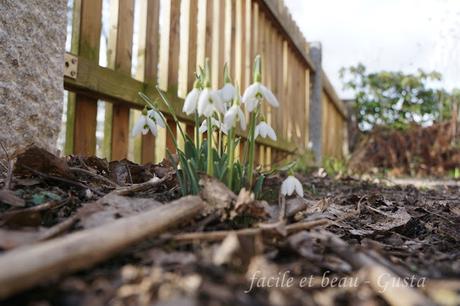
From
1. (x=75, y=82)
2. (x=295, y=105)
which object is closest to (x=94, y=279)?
(x=75, y=82)

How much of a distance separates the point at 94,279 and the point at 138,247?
0.46 feet

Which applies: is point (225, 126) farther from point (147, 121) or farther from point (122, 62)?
point (122, 62)

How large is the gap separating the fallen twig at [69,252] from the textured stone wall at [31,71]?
99cm

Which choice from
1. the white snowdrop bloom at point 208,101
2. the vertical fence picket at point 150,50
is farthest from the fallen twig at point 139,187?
the vertical fence picket at point 150,50

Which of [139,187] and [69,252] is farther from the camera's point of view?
[139,187]

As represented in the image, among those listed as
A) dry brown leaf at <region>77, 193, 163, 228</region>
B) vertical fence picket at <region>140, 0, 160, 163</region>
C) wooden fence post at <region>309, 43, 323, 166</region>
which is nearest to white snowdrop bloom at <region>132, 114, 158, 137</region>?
dry brown leaf at <region>77, 193, 163, 228</region>

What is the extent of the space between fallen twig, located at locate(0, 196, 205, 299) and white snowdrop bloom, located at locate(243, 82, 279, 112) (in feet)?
1.47

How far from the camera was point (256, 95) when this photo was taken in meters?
1.18

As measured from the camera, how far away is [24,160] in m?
1.33

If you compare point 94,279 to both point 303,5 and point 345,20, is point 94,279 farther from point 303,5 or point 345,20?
point 345,20

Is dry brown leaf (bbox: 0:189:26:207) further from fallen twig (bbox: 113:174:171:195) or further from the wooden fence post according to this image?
the wooden fence post

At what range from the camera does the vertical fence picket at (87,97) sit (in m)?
2.05

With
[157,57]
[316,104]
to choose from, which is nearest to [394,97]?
[316,104]

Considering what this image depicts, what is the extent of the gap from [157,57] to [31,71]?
107cm
